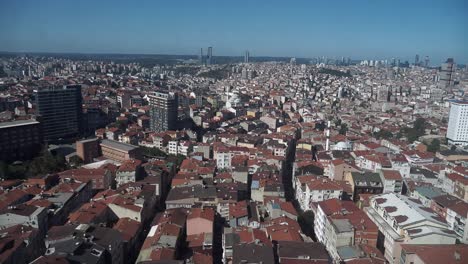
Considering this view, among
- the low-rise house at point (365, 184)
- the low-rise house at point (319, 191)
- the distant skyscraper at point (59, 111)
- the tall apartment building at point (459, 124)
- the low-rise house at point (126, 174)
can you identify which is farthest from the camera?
the tall apartment building at point (459, 124)

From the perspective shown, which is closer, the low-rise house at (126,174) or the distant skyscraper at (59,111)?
the low-rise house at (126,174)

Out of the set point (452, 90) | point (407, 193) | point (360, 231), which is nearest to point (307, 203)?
point (360, 231)

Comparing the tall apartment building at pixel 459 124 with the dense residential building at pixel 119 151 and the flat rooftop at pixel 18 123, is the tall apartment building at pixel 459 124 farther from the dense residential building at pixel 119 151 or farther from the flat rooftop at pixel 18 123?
the flat rooftop at pixel 18 123

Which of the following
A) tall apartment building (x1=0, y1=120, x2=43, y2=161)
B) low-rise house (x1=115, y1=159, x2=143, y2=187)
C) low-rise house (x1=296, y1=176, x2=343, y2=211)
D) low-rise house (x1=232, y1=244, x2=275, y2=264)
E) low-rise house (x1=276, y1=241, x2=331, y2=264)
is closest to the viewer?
low-rise house (x1=232, y1=244, x2=275, y2=264)

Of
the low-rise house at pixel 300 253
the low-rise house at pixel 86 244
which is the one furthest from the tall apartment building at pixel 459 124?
the low-rise house at pixel 86 244

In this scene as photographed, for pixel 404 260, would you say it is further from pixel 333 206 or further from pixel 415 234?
pixel 333 206

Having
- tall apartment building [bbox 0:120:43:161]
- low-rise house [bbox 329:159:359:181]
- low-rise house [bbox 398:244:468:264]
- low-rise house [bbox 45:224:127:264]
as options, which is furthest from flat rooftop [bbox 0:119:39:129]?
low-rise house [bbox 398:244:468:264]

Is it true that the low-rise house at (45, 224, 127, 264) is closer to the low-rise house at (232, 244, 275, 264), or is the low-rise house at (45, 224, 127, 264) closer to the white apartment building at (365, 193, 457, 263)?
the low-rise house at (232, 244, 275, 264)
